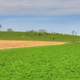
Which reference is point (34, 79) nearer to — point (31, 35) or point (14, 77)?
point (14, 77)

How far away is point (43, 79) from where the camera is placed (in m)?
16.9

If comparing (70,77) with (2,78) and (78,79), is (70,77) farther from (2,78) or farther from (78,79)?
(2,78)

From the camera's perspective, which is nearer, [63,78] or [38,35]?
[63,78]

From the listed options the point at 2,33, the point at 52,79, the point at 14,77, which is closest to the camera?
the point at 52,79

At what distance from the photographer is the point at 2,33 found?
15188 centimetres

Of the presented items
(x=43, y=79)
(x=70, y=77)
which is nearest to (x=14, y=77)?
(x=43, y=79)

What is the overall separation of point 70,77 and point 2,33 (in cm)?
13572

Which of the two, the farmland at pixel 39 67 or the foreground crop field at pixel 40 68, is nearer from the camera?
the foreground crop field at pixel 40 68

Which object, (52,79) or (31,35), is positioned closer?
(52,79)

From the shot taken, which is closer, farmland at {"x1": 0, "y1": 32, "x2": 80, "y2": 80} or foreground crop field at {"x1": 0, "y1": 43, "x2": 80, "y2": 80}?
foreground crop field at {"x1": 0, "y1": 43, "x2": 80, "y2": 80}

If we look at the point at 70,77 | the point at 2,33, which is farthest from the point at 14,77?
the point at 2,33

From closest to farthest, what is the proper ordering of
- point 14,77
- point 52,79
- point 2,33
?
point 52,79 < point 14,77 < point 2,33

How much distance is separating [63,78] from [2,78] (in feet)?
11.8

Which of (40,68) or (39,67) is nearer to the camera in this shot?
(40,68)
